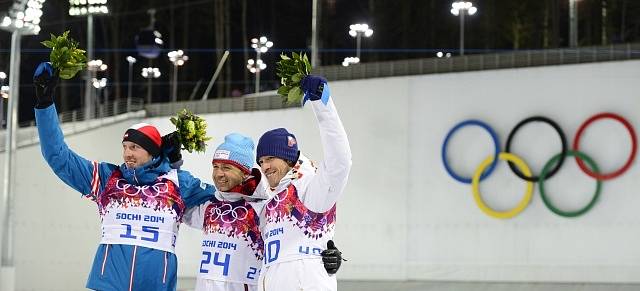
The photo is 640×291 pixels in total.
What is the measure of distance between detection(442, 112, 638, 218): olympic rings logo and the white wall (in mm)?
96

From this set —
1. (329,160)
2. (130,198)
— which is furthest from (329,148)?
(130,198)

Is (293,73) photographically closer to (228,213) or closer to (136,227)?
(228,213)

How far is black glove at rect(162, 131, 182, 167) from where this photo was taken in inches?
220

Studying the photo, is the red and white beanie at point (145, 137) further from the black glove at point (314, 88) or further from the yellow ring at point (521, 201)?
the yellow ring at point (521, 201)

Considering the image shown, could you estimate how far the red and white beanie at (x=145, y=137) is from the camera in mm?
5363

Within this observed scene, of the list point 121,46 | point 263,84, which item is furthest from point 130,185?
point 121,46

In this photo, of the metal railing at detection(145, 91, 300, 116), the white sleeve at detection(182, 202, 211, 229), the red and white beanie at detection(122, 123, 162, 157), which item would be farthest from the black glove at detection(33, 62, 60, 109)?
the metal railing at detection(145, 91, 300, 116)

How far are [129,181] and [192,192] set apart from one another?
1.14 ft

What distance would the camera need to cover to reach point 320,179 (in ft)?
15.3

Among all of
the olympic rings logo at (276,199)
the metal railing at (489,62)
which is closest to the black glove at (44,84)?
the olympic rings logo at (276,199)

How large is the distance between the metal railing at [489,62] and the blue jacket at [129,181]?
978cm

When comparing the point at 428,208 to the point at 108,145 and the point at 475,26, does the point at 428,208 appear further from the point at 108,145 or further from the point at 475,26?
the point at 475,26

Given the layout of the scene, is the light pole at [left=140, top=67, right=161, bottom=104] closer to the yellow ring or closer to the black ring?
the yellow ring

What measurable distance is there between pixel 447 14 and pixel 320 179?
31.6m
